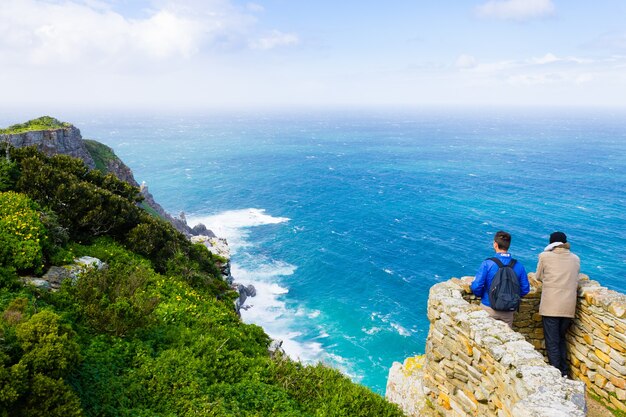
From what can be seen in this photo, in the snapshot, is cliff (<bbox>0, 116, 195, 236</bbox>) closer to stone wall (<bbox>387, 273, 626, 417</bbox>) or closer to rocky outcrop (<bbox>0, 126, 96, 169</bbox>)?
rocky outcrop (<bbox>0, 126, 96, 169</bbox>)

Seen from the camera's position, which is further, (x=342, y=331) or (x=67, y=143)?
(x=67, y=143)

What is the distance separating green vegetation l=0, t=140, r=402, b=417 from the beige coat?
499 centimetres

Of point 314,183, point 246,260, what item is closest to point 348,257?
point 246,260

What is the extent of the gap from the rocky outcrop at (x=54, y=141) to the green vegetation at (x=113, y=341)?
Answer: 35.4 metres

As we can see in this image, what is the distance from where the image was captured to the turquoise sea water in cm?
4494

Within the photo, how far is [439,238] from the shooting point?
66.5 meters

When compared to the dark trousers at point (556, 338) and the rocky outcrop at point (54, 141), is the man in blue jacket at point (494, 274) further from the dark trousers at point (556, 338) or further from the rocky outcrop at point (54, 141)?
the rocky outcrop at point (54, 141)

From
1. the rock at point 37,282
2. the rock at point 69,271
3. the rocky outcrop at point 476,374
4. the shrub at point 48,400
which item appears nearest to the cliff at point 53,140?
the rock at point 69,271

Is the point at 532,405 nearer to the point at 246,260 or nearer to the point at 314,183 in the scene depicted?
the point at 246,260

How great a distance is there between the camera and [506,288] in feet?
29.5

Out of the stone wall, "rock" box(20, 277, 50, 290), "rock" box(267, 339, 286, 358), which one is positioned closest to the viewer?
the stone wall

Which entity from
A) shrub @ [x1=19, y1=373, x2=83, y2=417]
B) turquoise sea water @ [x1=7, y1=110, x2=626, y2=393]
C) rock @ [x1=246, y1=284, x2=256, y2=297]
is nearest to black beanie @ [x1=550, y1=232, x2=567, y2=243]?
shrub @ [x1=19, y1=373, x2=83, y2=417]

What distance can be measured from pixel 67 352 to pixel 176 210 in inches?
3113

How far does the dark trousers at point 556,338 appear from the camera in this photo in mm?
9727
